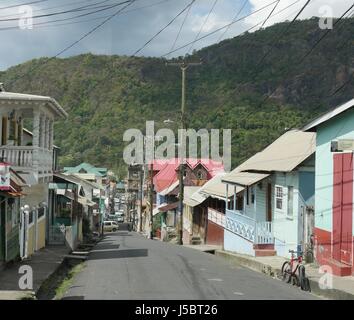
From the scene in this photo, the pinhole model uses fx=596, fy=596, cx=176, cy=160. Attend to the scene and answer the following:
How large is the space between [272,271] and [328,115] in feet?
18.4

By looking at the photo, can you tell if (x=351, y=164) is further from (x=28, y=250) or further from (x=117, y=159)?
(x=117, y=159)

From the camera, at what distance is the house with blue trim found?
2311cm

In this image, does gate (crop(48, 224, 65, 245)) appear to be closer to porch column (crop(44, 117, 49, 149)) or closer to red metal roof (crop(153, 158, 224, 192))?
porch column (crop(44, 117, 49, 149))

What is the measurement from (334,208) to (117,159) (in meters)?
95.0

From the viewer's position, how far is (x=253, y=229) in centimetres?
2631

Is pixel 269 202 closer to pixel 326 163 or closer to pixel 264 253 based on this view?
pixel 264 253

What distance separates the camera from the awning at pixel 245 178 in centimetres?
2836

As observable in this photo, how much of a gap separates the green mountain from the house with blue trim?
8.02 feet

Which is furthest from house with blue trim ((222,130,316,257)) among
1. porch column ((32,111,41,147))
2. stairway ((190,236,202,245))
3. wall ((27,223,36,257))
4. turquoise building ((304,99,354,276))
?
stairway ((190,236,202,245))

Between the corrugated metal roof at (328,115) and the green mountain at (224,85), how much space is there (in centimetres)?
137

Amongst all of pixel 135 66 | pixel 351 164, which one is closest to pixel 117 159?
pixel 135 66

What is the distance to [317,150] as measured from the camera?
21.0m

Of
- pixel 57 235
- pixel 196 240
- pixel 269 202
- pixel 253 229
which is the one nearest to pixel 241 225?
pixel 269 202
